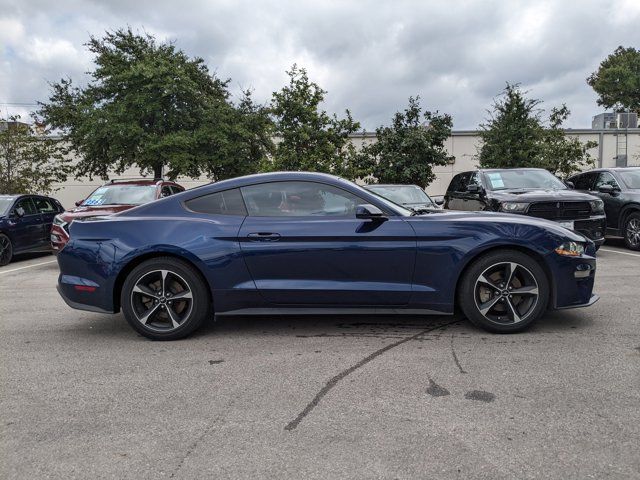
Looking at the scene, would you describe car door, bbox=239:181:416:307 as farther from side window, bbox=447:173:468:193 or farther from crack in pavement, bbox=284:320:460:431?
side window, bbox=447:173:468:193

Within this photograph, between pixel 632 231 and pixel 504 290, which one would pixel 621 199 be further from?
pixel 504 290

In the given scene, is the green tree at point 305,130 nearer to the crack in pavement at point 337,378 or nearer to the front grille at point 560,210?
the front grille at point 560,210

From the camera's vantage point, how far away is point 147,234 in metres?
4.53

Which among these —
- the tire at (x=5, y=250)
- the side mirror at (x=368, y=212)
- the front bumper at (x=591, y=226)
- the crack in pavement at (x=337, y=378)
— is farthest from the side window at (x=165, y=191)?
the front bumper at (x=591, y=226)

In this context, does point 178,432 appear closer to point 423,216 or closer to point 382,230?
point 382,230

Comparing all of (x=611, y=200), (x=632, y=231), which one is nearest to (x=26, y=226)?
(x=611, y=200)

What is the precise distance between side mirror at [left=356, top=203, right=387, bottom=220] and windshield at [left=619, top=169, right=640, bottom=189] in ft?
28.6

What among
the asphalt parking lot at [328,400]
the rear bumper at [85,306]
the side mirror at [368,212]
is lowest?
the asphalt parking lot at [328,400]

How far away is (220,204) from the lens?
4676 mm

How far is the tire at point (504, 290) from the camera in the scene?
4.43 m

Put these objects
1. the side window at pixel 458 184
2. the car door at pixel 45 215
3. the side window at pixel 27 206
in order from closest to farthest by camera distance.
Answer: the side window at pixel 458 184, the side window at pixel 27 206, the car door at pixel 45 215

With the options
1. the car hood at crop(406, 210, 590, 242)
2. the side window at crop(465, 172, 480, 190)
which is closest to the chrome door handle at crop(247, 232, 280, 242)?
the car hood at crop(406, 210, 590, 242)

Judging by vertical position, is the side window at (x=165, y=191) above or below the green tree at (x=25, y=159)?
below

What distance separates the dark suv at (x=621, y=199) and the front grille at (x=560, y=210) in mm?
2359
